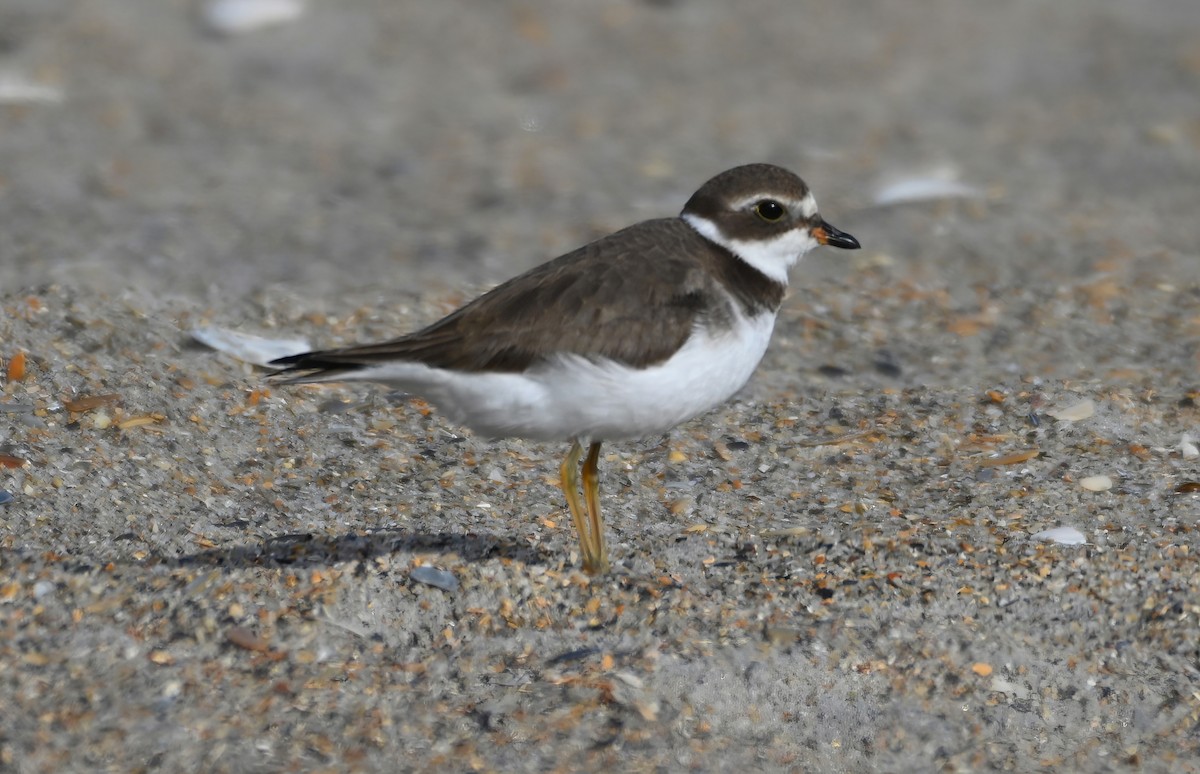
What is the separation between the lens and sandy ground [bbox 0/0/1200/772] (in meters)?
3.79

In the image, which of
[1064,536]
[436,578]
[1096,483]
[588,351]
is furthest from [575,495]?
[1096,483]

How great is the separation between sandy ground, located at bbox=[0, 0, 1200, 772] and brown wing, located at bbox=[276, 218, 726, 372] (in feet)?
2.13

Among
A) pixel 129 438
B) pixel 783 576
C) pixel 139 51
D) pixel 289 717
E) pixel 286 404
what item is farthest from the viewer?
pixel 139 51

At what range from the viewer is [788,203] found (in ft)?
14.3

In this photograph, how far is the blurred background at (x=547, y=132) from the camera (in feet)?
22.6

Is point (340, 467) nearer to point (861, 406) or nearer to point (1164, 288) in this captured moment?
point (861, 406)

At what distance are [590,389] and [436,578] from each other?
0.74 meters

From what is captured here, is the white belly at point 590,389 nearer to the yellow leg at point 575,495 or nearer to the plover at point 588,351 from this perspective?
the plover at point 588,351

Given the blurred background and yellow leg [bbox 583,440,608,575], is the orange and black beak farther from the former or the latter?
the blurred background

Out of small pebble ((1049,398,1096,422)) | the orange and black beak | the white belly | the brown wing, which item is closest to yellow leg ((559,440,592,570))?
the white belly

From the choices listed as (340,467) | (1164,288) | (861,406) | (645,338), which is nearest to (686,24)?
(1164,288)

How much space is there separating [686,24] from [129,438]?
596 cm

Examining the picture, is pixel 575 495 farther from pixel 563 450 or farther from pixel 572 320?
pixel 563 450

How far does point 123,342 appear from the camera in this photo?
549cm
